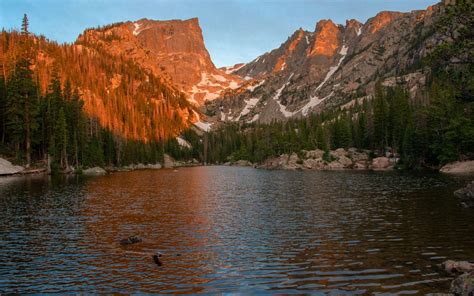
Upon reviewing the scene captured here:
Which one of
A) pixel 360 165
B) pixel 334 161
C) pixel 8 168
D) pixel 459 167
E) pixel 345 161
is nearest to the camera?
pixel 8 168

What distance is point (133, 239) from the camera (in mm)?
24000

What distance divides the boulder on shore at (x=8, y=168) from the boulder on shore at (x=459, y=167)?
95.0 meters

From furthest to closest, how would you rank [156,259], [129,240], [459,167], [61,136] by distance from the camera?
[61,136] → [459,167] → [129,240] → [156,259]

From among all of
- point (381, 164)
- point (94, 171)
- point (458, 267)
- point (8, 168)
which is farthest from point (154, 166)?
point (458, 267)

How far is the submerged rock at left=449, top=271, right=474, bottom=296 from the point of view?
12.6 metres

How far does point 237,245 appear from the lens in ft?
76.4

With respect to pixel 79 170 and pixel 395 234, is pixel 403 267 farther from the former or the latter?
pixel 79 170

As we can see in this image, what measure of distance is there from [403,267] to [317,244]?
6.05m

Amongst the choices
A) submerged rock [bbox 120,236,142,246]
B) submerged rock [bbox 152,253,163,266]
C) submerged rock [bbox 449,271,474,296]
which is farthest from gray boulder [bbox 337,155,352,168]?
submerged rock [bbox 449,271,474,296]

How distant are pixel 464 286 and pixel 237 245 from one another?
13.1 meters

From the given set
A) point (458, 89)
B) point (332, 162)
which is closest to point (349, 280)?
point (458, 89)

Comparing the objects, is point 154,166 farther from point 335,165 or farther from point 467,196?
point 467,196

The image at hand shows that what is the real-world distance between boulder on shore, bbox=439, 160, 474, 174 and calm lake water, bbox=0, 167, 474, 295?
4906 cm

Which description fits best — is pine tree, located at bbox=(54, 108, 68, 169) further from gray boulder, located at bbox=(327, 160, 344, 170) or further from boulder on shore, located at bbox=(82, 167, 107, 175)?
gray boulder, located at bbox=(327, 160, 344, 170)
